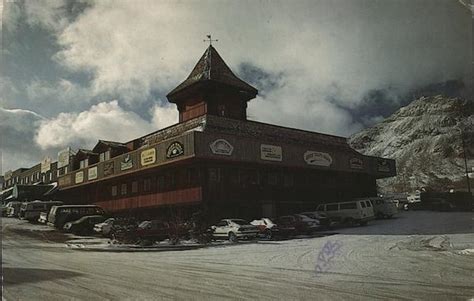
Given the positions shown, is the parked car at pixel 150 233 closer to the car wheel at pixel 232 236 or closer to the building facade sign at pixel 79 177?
the car wheel at pixel 232 236

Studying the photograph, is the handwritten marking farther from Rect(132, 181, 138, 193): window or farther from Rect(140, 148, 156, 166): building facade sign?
Rect(132, 181, 138, 193): window

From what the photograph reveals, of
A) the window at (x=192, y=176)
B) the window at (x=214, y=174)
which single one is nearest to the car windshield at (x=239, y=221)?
the window at (x=214, y=174)

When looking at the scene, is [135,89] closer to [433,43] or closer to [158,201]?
[158,201]

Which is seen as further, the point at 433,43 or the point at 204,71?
the point at 433,43

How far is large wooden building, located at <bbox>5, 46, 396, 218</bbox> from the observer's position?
5363mm

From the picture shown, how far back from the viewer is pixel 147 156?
18.1 ft

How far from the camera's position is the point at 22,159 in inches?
182

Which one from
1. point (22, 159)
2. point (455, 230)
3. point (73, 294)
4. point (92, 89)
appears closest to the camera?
point (73, 294)

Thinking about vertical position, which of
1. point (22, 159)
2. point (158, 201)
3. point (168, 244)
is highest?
point (22, 159)

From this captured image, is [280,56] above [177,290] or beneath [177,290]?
above

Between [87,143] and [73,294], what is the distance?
5.71ft

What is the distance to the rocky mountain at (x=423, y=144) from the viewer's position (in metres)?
5.71

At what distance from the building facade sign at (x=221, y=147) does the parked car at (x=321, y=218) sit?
1378 mm

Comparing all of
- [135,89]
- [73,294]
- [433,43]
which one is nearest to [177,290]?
[73,294]
